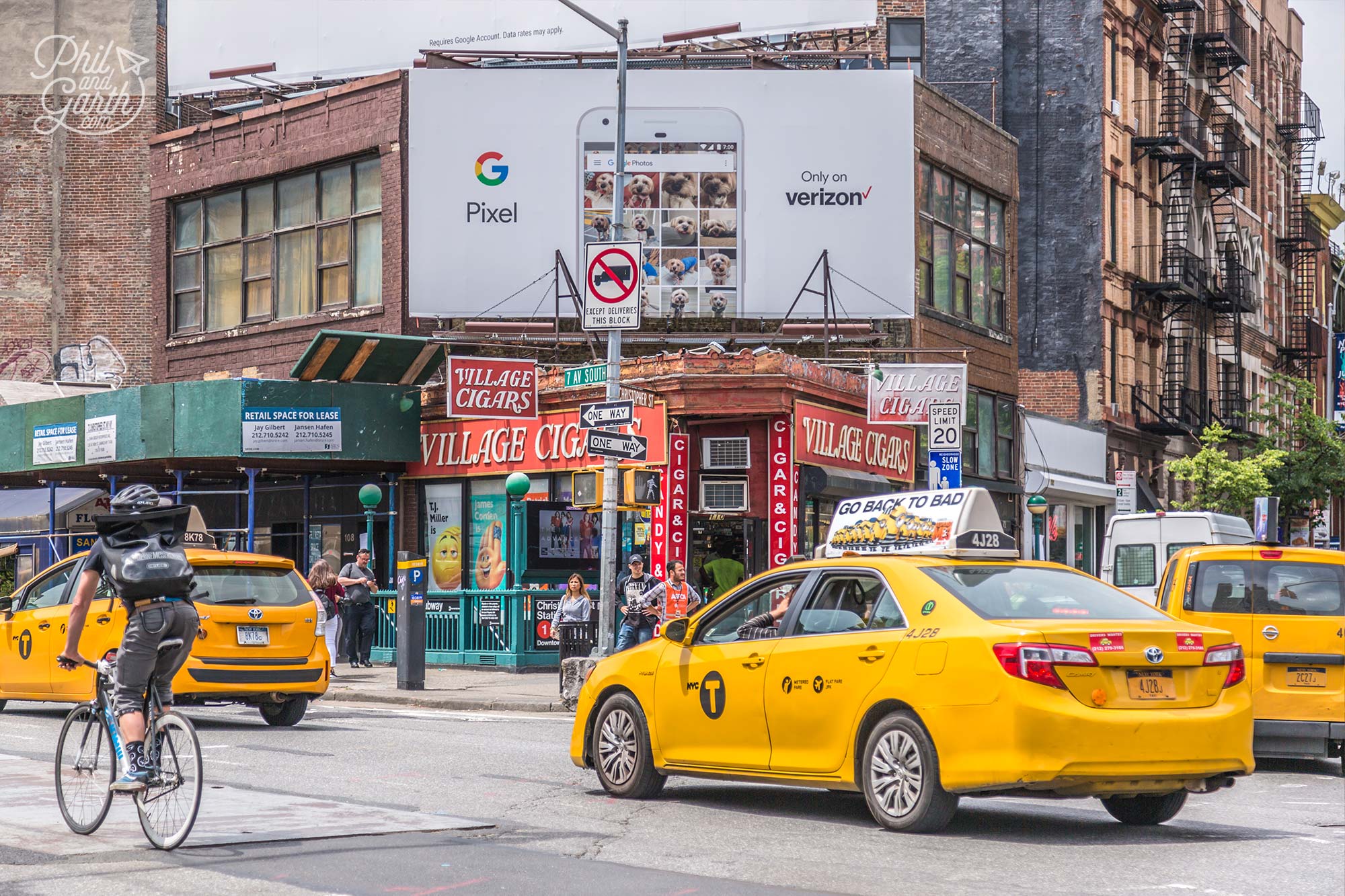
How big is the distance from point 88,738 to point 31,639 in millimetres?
8279

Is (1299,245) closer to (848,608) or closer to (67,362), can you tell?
(67,362)

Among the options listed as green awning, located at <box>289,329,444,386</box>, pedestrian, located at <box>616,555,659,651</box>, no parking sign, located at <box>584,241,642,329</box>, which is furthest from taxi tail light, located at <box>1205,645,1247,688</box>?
green awning, located at <box>289,329,444,386</box>

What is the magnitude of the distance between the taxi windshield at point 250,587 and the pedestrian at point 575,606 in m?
5.89

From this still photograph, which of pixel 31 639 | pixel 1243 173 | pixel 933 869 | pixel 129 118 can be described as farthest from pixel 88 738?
pixel 1243 173

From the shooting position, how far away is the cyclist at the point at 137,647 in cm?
826

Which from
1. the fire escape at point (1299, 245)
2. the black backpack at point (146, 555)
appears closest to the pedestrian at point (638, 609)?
the black backpack at point (146, 555)

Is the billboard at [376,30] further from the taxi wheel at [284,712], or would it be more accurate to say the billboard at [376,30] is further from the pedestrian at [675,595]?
the taxi wheel at [284,712]

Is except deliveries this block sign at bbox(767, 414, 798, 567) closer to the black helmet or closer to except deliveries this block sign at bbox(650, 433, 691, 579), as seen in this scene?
except deliveries this block sign at bbox(650, 433, 691, 579)

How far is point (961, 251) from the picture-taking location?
107 feet

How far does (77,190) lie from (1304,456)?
1331 inches

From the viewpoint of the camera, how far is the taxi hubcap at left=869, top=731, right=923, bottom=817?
9.09 m

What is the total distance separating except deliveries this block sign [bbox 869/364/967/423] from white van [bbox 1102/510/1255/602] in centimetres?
404

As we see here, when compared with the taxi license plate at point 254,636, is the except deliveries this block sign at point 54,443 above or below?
above

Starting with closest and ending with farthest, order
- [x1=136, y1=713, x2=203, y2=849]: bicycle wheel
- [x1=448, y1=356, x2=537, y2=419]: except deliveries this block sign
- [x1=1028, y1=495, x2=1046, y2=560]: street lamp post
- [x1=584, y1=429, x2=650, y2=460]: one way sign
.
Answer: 1. [x1=136, y1=713, x2=203, y2=849]: bicycle wheel
2. [x1=584, y1=429, x2=650, y2=460]: one way sign
3. [x1=448, y1=356, x2=537, y2=419]: except deliveries this block sign
4. [x1=1028, y1=495, x2=1046, y2=560]: street lamp post
